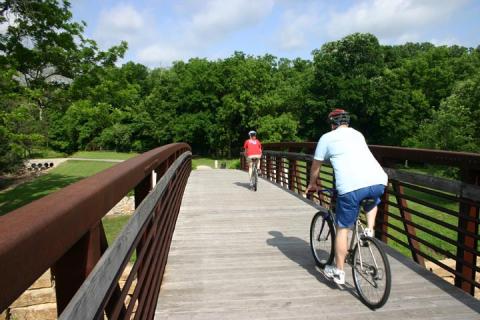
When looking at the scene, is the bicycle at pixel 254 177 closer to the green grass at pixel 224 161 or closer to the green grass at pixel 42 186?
the green grass at pixel 42 186

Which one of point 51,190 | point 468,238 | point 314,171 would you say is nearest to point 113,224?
point 51,190

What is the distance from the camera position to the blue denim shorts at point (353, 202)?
4.07 meters

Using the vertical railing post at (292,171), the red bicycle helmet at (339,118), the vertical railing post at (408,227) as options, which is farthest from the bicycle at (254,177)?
the red bicycle helmet at (339,118)

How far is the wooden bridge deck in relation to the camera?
388cm

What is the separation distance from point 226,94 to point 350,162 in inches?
2089

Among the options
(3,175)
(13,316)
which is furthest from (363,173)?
(3,175)

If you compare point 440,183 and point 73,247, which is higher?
point 73,247

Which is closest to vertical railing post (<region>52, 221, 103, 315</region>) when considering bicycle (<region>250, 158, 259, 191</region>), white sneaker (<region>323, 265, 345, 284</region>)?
white sneaker (<region>323, 265, 345, 284</region>)

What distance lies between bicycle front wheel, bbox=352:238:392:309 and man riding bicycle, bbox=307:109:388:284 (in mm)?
138

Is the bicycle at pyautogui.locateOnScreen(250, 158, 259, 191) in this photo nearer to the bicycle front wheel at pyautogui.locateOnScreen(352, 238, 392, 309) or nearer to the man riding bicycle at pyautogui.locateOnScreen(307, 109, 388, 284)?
the man riding bicycle at pyautogui.locateOnScreen(307, 109, 388, 284)

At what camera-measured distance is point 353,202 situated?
13.4 ft

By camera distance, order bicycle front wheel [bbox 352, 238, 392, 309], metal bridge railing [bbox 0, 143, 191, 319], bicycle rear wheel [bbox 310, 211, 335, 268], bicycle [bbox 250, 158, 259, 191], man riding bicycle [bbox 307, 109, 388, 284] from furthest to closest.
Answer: bicycle [bbox 250, 158, 259, 191] < bicycle rear wheel [bbox 310, 211, 335, 268] < man riding bicycle [bbox 307, 109, 388, 284] < bicycle front wheel [bbox 352, 238, 392, 309] < metal bridge railing [bbox 0, 143, 191, 319]

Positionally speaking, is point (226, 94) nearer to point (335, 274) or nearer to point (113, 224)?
point (113, 224)

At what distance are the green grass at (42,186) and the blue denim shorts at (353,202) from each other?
20.2m
